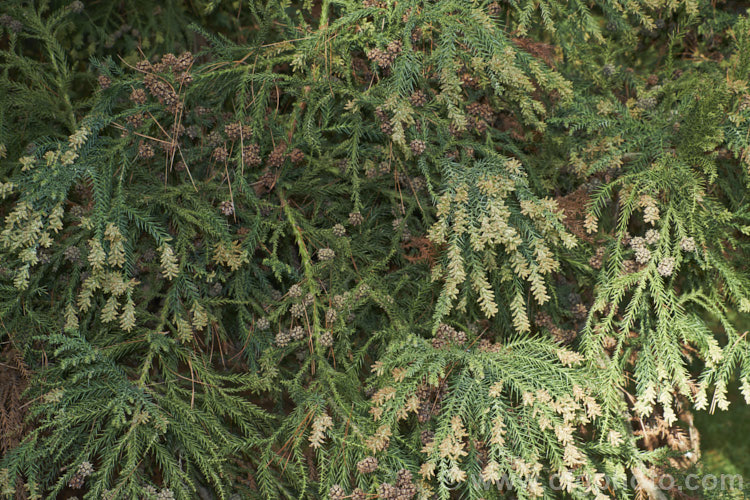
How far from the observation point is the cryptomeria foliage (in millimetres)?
1659

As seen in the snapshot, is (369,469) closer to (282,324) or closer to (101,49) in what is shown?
(282,324)

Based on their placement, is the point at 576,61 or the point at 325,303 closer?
the point at 325,303

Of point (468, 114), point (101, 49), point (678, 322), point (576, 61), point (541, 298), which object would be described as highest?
point (101, 49)

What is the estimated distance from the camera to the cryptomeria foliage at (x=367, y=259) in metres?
1.66

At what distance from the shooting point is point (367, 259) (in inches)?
76.3

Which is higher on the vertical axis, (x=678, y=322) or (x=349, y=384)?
(x=678, y=322)

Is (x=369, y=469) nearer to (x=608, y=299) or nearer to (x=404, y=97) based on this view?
(x=608, y=299)

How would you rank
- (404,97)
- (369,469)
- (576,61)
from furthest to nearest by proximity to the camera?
(576,61), (404,97), (369,469)

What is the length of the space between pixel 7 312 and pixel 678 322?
2019 mm

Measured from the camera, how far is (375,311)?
198cm

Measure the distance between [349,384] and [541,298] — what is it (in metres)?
0.61

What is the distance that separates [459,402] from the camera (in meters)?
1.69

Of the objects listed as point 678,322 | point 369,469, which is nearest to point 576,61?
point 678,322

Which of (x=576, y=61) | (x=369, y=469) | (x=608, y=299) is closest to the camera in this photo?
(x=369, y=469)
